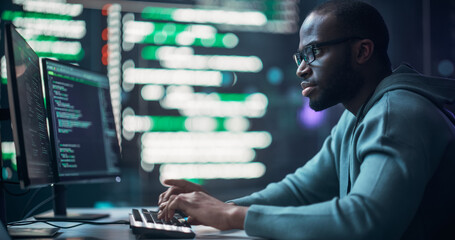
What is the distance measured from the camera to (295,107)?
3846 millimetres

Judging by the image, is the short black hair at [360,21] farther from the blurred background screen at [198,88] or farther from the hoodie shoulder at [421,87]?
the blurred background screen at [198,88]

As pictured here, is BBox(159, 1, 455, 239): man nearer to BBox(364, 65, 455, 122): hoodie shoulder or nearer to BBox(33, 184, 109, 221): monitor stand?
BBox(364, 65, 455, 122): hoodie shoulder

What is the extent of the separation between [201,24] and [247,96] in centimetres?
74

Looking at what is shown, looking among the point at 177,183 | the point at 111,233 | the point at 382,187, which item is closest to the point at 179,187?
the point at 177,183

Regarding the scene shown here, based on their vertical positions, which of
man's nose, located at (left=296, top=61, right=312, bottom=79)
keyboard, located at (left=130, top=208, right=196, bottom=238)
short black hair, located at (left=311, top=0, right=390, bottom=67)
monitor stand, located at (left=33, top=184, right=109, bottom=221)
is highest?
short black hair, located at (left=311, top=0, right=390, bottom=67)

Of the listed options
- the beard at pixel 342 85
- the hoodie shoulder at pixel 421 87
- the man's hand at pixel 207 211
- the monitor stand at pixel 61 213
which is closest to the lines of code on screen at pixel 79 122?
the monitor stand at pixel 61 213

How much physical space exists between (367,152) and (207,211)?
39 cm

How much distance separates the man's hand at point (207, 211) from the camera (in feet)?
3.05

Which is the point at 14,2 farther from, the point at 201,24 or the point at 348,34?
the point at 348,34

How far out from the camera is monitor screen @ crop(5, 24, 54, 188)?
0.89 meters

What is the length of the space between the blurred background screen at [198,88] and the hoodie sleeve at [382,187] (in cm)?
206

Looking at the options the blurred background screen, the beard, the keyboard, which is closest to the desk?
the keyboard

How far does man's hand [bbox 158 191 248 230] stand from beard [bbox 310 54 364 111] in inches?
17.5

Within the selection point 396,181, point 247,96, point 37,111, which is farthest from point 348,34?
point 247,96
